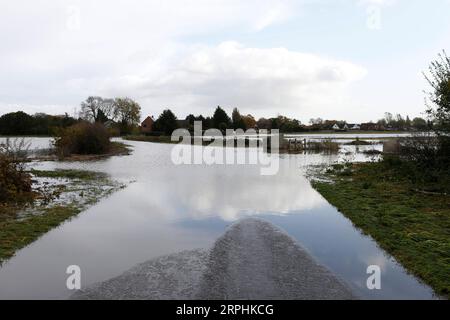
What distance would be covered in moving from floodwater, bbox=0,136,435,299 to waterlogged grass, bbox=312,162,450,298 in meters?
0.34

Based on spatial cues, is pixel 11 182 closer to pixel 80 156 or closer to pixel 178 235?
pixel 178 235

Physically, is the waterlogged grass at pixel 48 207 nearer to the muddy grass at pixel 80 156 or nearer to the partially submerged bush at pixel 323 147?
the muddy grass at pixel 80 156

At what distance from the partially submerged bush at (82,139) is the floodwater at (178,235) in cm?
2251

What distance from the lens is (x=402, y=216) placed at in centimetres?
1187

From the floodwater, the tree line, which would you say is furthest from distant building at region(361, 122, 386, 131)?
the floodwater

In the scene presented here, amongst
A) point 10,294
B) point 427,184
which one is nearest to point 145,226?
point 10,294

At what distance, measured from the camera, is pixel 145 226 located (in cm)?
1109

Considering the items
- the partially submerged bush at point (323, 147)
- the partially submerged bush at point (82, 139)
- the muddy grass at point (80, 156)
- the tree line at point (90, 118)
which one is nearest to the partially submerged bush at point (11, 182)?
the muddy grass at point (80, 156)

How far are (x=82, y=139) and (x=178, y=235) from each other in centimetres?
3173

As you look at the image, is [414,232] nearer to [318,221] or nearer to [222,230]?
[318,221]

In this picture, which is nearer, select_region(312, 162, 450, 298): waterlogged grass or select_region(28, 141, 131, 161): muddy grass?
select_region(312, 162, 450, 298): waterlogged grass

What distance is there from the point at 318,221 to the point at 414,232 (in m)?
2.87

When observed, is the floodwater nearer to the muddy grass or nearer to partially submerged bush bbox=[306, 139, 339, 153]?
the muddy grass

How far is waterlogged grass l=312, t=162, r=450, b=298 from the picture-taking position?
7836 millimetres
